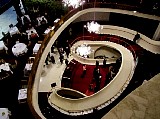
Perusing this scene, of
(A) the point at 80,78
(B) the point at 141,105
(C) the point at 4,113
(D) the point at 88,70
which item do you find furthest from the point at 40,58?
(B) the point at 141,105

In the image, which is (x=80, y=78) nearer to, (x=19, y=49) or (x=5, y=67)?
(x=19, y=49)

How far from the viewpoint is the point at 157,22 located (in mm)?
15523

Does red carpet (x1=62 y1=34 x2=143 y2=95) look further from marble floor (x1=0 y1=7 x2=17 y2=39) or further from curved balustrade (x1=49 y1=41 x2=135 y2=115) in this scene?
marble floor (x1=0 y1=7 x2=17 y2=39)

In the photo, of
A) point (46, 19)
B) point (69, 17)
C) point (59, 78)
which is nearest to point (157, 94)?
point (59, 78)

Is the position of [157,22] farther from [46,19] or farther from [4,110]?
[4,110]

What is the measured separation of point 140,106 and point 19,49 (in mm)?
10600

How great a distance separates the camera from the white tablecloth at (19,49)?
13.4 metres

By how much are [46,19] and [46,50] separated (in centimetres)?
590

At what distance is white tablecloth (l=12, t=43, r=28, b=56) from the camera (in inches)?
528

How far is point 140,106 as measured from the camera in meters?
4.31

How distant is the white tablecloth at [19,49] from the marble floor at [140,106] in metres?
10.2

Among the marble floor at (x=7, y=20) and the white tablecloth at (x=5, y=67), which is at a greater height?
the marble floor at (x=7, y=20)

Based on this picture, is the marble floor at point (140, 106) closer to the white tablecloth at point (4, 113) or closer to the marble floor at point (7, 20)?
the white tablecloth at point (4, 113)

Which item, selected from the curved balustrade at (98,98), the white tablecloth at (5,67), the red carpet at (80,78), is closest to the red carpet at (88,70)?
the red carpet at (80,78)
